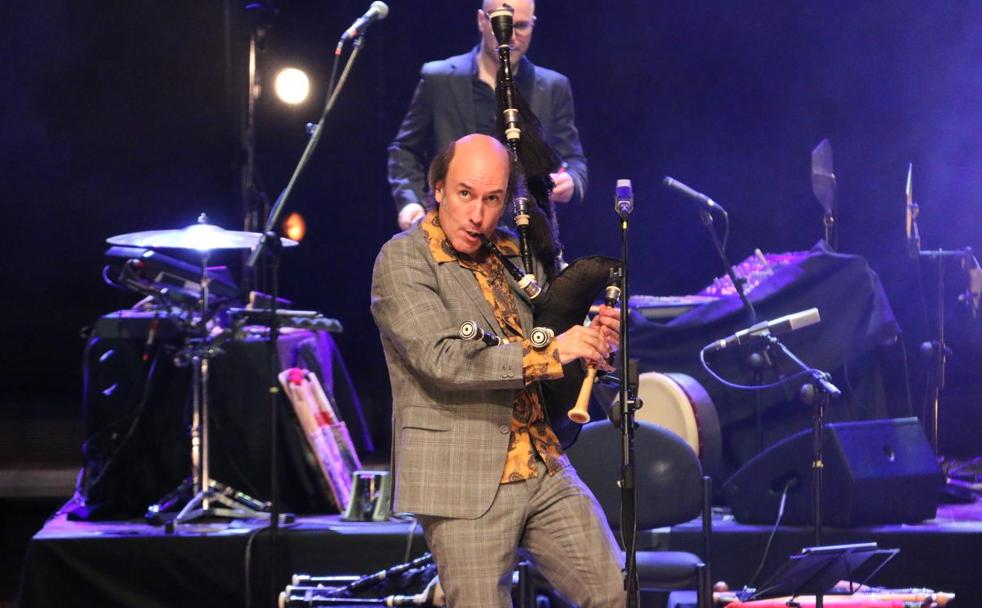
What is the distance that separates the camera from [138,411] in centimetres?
600

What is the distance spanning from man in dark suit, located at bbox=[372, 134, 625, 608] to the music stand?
111cm

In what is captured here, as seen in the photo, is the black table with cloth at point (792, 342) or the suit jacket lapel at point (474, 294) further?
the black table with cloth at point (792, 342)

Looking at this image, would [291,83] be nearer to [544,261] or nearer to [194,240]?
[194,240]

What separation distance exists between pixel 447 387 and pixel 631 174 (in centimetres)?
519

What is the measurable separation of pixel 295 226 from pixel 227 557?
3228 mm

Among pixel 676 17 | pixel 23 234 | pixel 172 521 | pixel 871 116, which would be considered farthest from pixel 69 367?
pixel 871 116

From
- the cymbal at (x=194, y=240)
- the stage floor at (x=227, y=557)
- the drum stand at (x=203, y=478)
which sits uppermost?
the cymbal at (x=194, y=240)

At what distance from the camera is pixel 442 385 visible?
332cm

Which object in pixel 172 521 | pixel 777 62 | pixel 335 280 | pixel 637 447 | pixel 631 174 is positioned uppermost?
pixel 777 62

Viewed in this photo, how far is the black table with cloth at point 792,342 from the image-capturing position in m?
6.02

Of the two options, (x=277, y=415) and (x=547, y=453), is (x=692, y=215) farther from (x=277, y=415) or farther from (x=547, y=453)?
(x=547, y=453)

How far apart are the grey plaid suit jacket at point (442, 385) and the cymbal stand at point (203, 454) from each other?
2473mm

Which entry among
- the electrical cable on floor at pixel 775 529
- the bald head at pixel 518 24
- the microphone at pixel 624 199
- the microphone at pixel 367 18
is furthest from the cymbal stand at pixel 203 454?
the microphone at pixel 624 199

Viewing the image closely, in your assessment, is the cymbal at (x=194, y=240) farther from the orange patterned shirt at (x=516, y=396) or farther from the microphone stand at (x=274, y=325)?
the orange patterned shirt at (x=516, y=396)
